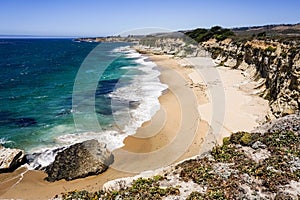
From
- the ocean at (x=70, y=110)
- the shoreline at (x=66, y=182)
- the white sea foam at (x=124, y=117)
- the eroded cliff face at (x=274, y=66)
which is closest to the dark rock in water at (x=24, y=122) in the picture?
the ocean at (x=70, y=110)

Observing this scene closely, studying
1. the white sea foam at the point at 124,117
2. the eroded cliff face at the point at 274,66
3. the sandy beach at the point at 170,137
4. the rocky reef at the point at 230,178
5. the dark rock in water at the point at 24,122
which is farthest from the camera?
the dark rock in water at the point at 24,122

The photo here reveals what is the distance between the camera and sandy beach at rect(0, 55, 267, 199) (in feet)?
44.5

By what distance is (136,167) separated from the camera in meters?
15.0

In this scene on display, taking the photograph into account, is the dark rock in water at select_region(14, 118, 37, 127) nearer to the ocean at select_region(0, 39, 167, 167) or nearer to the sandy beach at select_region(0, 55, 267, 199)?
the ocean at select_region(0, 39, 167, 167)

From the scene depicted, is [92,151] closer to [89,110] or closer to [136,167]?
[136,167]

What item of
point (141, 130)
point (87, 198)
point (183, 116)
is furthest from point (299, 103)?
point (87, 198)

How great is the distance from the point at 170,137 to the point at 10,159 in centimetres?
983

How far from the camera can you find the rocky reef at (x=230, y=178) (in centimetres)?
893

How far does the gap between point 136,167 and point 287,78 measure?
14610 millimetres

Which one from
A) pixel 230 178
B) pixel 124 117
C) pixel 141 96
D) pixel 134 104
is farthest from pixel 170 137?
pixel 141 96

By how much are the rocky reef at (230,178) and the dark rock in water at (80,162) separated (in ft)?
14.4

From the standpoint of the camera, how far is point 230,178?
→ 9.62 metres

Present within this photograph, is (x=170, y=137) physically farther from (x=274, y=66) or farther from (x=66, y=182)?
(x=274, y=66)

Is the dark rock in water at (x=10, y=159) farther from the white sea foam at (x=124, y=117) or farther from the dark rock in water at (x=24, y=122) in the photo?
the dark rock in water at (x=24, y=122)
